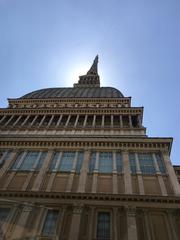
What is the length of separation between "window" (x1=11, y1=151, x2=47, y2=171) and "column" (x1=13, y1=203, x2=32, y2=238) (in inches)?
166

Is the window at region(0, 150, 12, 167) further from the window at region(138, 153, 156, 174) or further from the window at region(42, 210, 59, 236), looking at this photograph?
the window at region(138, 153, 156, 174)

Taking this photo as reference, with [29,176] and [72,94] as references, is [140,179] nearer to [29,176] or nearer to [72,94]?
[29,176]

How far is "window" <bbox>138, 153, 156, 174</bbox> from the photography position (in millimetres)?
17922

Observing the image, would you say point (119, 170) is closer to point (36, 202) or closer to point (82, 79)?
point (36, 202)

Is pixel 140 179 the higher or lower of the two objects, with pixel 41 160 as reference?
lower

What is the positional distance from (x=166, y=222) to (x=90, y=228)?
188 inches

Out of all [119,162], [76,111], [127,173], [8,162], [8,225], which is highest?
[76,111]

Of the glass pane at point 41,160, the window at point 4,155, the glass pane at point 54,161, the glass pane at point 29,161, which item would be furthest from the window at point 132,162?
the window at point 4,155

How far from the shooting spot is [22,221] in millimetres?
14016

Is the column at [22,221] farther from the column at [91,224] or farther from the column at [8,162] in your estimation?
the column at [8,162]

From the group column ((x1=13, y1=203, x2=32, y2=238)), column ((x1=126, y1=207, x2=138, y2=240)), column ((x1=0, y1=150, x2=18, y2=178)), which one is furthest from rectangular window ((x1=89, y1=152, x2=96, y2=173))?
column ((x1=0, y1=150, x2=18, y2=178))

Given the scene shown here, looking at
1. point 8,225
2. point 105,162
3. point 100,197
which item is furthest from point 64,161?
point 8,225

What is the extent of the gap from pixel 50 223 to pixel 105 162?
6.96 meters

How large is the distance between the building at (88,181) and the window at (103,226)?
6 cm
